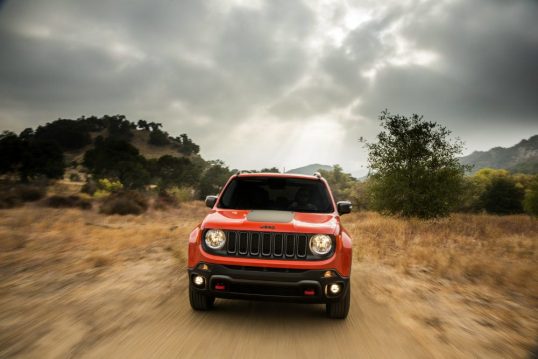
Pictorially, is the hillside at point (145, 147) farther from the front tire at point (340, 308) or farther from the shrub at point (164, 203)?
the front tire at point (340, 308)

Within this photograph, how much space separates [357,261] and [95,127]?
128 m

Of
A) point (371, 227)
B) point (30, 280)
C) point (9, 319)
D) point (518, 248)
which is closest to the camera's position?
point (9, 319)

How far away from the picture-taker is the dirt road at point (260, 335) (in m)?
3.64

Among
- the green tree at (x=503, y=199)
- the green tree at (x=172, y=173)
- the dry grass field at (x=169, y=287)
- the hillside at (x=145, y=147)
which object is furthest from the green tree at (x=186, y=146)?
the dry grass field at (x=169, y=287)

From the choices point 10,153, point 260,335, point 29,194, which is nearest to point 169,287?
point 260,335

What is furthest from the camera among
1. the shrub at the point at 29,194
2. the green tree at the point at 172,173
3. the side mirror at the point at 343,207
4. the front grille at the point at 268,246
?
the green tree at the point at 172,173

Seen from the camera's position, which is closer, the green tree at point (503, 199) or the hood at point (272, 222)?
the hood at point (272, 222)

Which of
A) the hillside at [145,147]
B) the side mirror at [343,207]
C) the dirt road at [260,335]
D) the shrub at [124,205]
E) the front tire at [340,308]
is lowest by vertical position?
the shrub at [124,205]

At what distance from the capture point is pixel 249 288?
13.7ft

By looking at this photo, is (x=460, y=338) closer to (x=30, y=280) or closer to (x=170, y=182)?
(x=30, y=280)

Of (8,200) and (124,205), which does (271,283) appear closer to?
(124,205)

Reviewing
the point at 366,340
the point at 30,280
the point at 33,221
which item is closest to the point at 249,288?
the point at 366,340

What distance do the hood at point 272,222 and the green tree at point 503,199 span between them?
68.4 m

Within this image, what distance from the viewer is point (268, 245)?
434 cm
